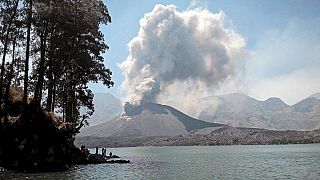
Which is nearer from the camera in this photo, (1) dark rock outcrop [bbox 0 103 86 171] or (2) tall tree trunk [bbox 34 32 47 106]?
(1) dark rock outcrop [bbox 0 103 86 171]

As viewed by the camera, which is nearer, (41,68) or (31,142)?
(31,142)

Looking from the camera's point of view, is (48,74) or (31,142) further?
(48,74)

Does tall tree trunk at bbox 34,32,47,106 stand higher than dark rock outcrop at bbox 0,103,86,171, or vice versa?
tall tree trunk at bbox 34,32,47,106

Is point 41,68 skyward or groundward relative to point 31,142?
skyward

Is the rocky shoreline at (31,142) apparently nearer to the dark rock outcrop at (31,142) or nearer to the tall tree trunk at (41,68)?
the dark rock outcrop at (31,142)

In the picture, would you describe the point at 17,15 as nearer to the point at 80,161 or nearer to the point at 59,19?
the point at 59,19

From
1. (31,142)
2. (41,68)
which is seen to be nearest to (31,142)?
(31,142)

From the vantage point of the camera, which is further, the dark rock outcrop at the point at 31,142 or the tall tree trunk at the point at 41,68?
the tall tree trunk at the point at 41,68

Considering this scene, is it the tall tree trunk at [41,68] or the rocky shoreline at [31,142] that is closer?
the rocky shoreline at [31,142]

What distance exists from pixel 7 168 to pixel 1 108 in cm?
871

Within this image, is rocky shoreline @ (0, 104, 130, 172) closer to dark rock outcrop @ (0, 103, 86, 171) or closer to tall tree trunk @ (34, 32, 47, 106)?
dark rock outcrop @ (0, 103, 86, 171)

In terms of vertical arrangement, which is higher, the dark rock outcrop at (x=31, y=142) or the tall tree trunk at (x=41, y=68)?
the tall tree trunk at (x=41, y=68)

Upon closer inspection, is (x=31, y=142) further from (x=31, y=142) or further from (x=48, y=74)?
(x=48, y=74)

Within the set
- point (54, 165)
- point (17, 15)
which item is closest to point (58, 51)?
point (17, 15)
